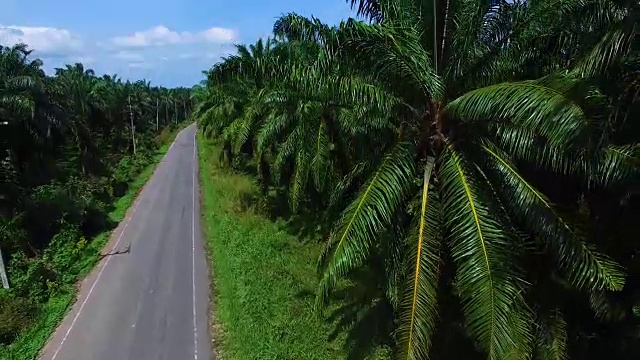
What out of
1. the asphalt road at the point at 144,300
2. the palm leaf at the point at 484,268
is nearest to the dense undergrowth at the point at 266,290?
the asphalt road at the point at 144,300

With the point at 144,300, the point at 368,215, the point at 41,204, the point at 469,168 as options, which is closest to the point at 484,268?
the point at 469,168

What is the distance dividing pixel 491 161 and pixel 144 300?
1175 cm

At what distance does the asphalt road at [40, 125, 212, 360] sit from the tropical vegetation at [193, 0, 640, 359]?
20.6ft

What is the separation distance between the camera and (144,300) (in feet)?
53.2

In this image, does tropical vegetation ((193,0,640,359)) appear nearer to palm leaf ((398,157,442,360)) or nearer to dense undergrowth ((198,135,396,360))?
palm leaf ((398,157,442,360))

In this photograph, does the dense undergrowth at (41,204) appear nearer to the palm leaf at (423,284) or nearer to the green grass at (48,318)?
the green grass at (48,318)

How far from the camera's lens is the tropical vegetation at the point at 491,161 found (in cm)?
718

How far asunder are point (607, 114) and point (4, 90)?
24484mm

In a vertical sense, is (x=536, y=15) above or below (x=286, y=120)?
above

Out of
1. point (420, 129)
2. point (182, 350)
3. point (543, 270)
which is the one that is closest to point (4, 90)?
point (182, 350)

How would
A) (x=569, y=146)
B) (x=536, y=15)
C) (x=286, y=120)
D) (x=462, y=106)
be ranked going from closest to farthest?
1. (x=569, y=146)
2. (x=462, y=106)
3. (x=536, y=15)
4. (x=286, y=120)

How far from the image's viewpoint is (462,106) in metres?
7.64

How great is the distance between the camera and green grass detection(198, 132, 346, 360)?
12.9m

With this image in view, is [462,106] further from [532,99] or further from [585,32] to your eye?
[585,32]
